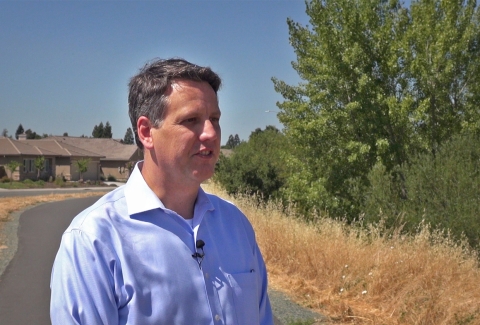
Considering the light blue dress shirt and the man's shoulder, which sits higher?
the man's shoulder

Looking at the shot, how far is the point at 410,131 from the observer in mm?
16156

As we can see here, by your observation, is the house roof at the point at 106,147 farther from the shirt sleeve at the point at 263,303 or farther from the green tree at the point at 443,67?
the shirt sleeve at the point at 263,303

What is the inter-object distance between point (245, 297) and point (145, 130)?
783 millimetres

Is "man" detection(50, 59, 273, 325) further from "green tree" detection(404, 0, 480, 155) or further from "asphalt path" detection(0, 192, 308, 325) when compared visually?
"green tree" detection(404, 0, 480, 155)

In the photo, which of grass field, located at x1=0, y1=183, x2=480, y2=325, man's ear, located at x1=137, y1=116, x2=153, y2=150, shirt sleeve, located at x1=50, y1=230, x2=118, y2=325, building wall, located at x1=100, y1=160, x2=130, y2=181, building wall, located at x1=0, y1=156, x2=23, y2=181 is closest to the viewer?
shirt sleeve, located at x1=50, y1=230, x2=118, y2=325

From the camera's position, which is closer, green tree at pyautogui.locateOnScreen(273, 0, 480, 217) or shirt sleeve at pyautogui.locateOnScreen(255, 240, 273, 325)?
shirt sleeve at pyautogui.locateOnScreen(255, 240, 273, 325)

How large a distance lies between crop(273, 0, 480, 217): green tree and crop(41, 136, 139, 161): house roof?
60.5m

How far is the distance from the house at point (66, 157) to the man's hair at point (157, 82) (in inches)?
2197

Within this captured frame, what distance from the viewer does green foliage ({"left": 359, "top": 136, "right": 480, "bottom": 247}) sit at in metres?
11.9

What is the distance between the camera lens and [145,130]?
239 centimetres

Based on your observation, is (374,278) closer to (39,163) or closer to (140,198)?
(140,198)

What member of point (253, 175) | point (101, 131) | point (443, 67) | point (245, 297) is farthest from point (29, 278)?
point (101, 131)

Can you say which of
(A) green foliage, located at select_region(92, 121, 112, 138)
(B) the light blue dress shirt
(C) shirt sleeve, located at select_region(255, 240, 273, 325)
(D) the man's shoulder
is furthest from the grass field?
(A) green foliage, located at select_region(92, 121, 112, 138)

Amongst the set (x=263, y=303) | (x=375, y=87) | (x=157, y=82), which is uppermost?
(x=375, y=87)
